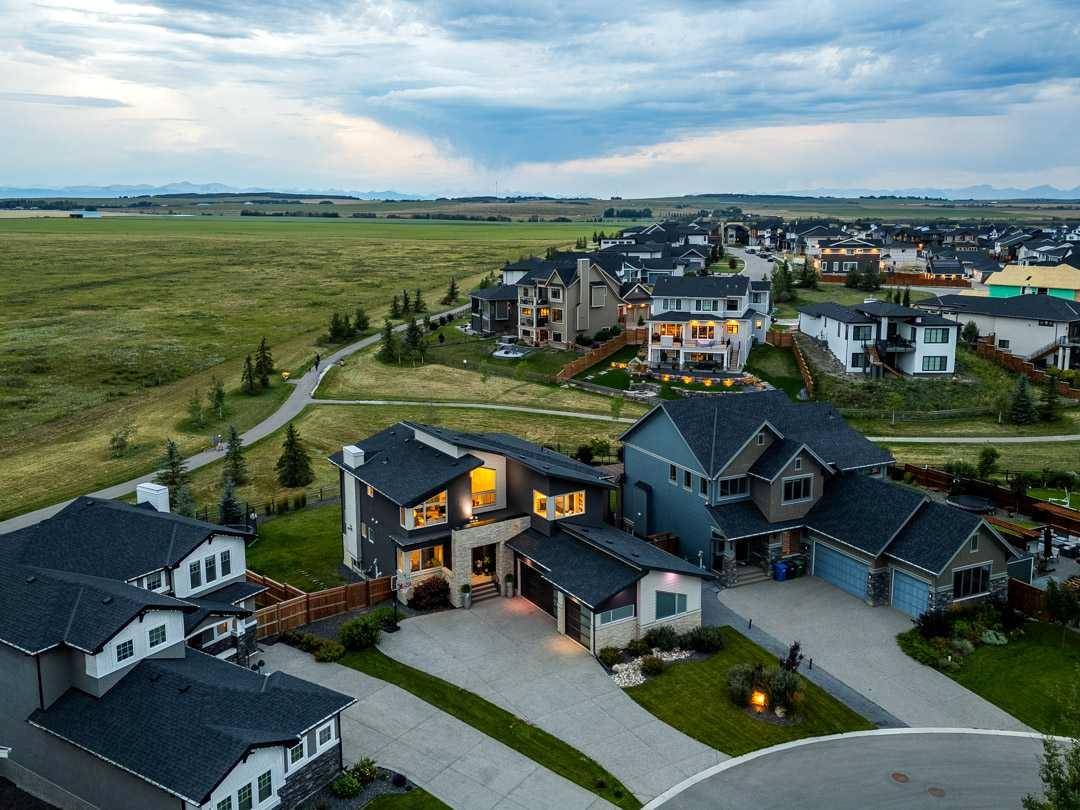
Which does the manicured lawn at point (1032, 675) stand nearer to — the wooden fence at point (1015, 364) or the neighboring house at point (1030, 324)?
the wooden fence at point (1015, 364)

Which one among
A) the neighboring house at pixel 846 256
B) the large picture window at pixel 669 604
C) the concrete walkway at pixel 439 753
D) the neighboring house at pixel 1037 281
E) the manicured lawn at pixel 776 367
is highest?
the neighboring house at pixel 846 256

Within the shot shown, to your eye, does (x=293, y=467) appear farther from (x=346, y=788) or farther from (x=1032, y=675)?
(x=1032, y=675)

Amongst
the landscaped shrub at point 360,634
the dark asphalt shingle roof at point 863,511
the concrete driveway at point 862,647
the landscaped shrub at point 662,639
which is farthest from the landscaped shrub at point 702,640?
the landscaped shrub at point 360,634

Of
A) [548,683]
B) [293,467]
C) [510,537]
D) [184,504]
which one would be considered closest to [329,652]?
[548,683]

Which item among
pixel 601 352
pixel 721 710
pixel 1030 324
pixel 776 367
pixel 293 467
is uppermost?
pixel 1030 324

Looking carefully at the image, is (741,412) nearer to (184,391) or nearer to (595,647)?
(595,647)

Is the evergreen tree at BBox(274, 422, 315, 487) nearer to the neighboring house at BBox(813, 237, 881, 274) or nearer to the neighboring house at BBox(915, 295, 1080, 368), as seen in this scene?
the neighboring house at BBox(915, 295, 1080, 368)
